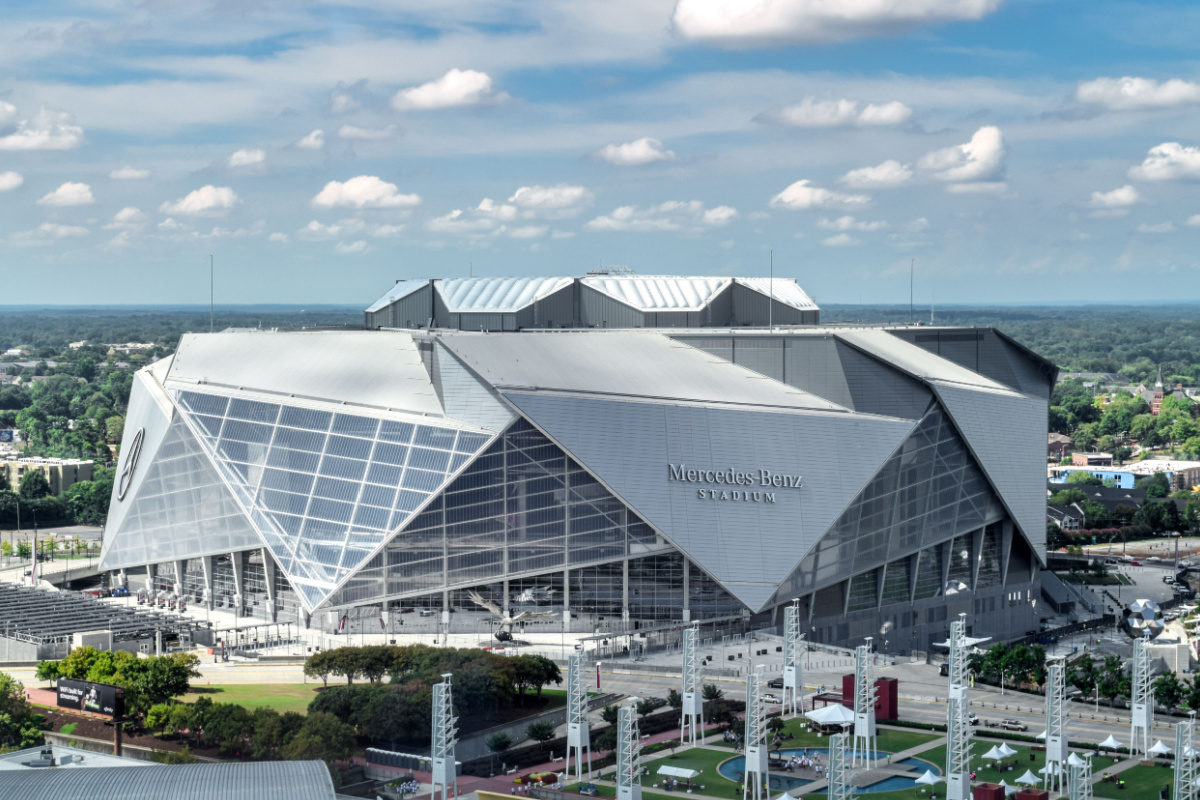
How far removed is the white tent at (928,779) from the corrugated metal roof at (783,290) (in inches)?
2162

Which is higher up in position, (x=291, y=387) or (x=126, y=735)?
(x=291, y=387)

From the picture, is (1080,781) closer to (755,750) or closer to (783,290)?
(755,750)

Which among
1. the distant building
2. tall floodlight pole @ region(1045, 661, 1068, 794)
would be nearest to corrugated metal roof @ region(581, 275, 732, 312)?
tall floodlight pole @ region(1045, 661, 1068, 794)

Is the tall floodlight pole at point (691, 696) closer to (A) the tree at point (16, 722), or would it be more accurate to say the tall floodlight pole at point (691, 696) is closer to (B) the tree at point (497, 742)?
(B) the tree at point (497, 742)

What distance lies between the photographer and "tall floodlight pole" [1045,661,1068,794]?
6669 cm

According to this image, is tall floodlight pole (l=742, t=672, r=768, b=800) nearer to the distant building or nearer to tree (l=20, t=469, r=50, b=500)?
tree (l=20, t=469, r=50, b=500)

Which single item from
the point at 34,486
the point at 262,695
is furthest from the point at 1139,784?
the point at 34,486

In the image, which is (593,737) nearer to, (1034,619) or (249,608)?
(249,608)

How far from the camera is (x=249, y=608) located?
3674 inches

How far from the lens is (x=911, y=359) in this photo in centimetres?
10438

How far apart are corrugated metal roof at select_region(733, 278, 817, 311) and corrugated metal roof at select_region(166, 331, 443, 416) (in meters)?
27.0

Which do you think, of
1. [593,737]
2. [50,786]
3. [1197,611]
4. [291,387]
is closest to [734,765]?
[593,737]

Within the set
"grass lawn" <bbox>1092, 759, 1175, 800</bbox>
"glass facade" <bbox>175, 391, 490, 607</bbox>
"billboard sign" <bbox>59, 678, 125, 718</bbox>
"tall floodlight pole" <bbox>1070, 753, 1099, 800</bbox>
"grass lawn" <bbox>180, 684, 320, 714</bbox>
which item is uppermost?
"glass facade" <bbox>175, 391, 490, 607</bbox>

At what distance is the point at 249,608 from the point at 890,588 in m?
36.8
